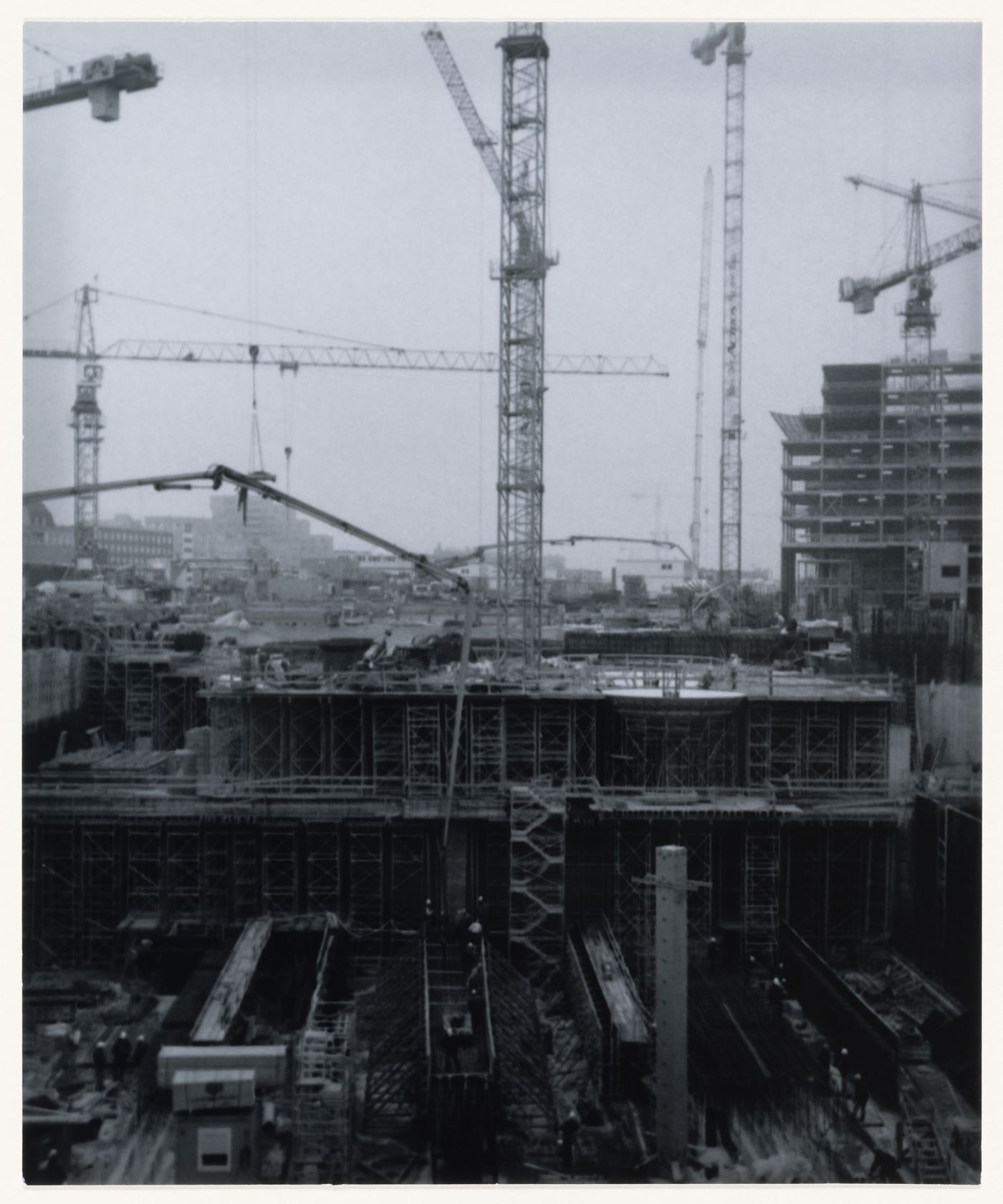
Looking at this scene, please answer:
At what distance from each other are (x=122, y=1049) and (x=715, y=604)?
9.38m

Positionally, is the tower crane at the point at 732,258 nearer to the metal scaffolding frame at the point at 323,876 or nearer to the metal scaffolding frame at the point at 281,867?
the metal scaffolding frame at the point at 323,876

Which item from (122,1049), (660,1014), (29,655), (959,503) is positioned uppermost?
(959,503)

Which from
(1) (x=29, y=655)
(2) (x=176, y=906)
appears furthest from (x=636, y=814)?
(1) (x=29, y=655)

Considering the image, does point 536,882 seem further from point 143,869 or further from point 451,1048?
point 143,869

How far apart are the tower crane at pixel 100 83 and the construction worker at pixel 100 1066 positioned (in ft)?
23.0

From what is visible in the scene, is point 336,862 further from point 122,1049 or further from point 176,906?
point 122,1049

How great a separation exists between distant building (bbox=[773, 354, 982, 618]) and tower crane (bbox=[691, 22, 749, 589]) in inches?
22.8

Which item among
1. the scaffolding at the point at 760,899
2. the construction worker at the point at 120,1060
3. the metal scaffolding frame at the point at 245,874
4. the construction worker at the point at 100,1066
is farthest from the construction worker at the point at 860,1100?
the construction worker at the point at 100,1066

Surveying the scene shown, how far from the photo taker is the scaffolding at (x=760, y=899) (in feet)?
32.2

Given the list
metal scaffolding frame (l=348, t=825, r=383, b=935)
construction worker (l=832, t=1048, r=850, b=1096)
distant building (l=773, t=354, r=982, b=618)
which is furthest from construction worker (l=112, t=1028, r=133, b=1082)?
distant building (l=773, t=354, r=982, b=618)

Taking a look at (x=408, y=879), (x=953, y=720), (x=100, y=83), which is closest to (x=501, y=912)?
(x=408, y=879)

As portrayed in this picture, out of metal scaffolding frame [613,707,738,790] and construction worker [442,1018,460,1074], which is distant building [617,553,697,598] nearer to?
metal scaffolding frame [613,707,738,790]

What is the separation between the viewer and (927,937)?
940 centimetres

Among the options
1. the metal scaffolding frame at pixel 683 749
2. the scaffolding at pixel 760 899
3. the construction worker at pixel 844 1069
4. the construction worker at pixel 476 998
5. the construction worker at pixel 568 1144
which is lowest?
the construction worker at pixel 568 1144
